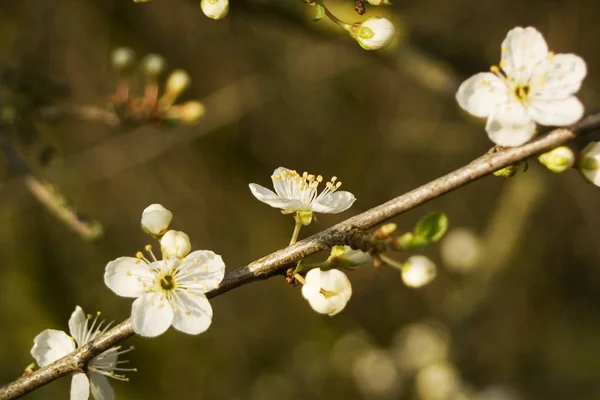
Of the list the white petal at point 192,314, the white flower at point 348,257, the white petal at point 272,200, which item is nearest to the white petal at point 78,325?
the white petal at point 192,314

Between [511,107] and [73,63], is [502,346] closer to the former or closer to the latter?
[511,107]

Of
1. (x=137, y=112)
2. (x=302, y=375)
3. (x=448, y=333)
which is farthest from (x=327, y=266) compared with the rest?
(x=302, y=375)

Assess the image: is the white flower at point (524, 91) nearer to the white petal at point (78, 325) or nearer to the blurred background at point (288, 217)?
the white petal at point (78, 325)

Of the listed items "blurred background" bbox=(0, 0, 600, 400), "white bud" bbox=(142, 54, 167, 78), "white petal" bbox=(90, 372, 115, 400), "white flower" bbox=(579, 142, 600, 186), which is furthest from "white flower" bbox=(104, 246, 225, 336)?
"blurred background" bbox=(0, 0, 600, 400)

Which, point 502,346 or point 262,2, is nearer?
point 262,2

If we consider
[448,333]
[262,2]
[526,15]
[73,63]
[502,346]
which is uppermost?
[526,15]

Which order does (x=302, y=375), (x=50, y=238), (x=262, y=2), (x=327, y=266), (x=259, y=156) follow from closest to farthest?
(x=327, y=266)
(x=262, y=2)
(x=302, y=375)
(x=50, y=238)
(x=259, y=156)

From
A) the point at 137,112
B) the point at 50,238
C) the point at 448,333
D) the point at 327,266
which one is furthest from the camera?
the point at 50,238
